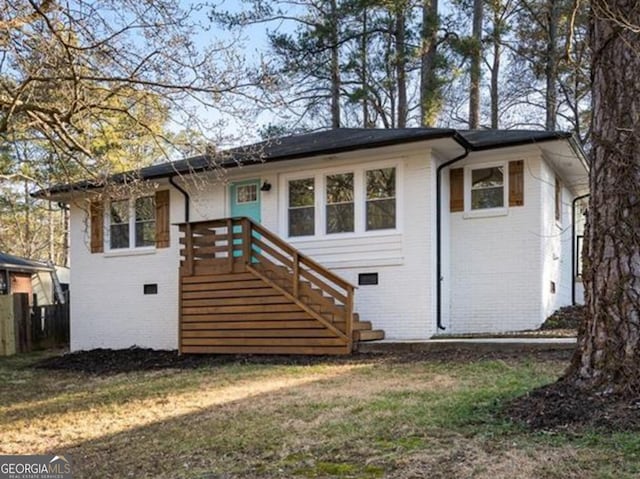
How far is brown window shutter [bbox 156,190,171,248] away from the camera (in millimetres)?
12469

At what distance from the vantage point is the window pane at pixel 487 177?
11.0 meters

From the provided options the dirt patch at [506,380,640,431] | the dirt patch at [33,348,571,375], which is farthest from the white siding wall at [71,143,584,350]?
the dirt patch at [506,380,640,431]

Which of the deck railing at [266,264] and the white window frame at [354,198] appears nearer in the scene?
the deck railing at [266,264]

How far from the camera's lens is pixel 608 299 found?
4223 millimetres

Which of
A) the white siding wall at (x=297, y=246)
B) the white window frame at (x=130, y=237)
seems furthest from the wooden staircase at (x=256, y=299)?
the white window frame at (x=130, y=237)

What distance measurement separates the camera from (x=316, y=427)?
15.4ft

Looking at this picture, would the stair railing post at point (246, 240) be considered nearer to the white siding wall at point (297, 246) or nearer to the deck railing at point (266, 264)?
the deck railing at point (266, 264)

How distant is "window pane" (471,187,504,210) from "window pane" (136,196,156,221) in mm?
6377

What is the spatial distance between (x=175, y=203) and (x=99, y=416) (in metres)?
6.98

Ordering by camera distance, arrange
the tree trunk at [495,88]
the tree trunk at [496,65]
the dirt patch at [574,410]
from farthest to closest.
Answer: the tree trunk at [495,88] < the tree trunk at [496,65] < the dirt patch at [574,410]

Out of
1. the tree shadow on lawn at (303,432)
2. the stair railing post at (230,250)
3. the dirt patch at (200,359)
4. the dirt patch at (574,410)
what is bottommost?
the dirt patch at (200,359)

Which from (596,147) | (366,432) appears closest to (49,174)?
(366,432)

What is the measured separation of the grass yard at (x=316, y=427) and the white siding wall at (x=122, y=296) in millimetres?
4061

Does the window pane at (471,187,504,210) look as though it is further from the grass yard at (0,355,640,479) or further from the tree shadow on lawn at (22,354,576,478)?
the tree shadow on lawn at (22,354,576,478)
